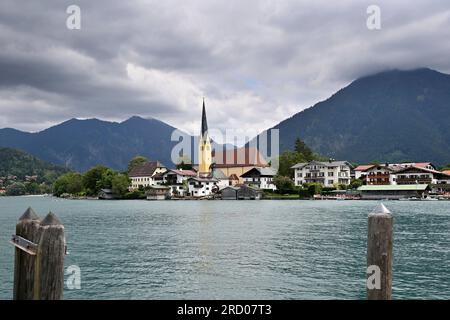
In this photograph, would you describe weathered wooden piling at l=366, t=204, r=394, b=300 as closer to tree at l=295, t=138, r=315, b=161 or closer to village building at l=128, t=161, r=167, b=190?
village building at l=128, t=161, r=167, b=190

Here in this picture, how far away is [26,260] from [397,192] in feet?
401

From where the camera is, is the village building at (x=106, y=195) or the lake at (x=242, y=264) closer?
the lake at (x=242, y=264)

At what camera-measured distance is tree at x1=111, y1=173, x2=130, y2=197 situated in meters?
149

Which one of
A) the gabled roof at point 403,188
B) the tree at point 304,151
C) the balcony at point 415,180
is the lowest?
the gabled roof at point 403,188

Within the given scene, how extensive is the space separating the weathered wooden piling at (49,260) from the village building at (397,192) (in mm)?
120719

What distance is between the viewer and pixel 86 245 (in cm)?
3175

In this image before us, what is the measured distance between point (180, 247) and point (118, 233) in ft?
37.0

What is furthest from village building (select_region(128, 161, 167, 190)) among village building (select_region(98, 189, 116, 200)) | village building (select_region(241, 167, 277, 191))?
village building (select_region(241, 167, 277, 191))

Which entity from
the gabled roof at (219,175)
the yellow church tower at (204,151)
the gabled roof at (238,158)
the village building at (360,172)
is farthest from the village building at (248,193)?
the gabled roof at (238,158)

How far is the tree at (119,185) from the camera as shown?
149 metres

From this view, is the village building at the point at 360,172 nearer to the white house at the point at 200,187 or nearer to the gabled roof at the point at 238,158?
the gabled roof at the point at 238,158

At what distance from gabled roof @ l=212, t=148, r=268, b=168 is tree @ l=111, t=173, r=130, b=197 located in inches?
1741
